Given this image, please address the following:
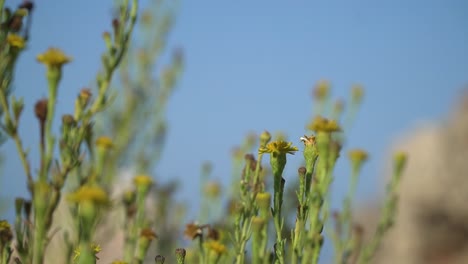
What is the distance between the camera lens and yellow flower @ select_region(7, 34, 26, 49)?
1276mm

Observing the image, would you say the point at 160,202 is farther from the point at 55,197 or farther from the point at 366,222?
the point at 366,222

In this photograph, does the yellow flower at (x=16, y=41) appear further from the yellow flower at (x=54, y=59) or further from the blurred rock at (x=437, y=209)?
the blurred rock at (x=437, y=209)

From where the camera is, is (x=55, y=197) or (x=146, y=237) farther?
(x=146, y=237)

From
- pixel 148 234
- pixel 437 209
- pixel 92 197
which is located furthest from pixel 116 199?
pixel 437 209

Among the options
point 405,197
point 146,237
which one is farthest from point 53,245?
point 405,197

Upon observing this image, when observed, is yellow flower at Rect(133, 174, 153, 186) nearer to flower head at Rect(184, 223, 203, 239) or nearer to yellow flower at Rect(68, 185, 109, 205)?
flower head at Rect(184, 223, 203, 239)

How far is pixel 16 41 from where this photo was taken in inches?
50.5

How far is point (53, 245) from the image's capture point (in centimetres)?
415

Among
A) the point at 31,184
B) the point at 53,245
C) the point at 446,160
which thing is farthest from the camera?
the point at 446,160

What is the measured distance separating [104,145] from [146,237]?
387mm

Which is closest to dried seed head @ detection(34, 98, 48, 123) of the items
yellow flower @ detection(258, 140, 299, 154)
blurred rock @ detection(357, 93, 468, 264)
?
yellow flower @ detection(258, 140, 299, 154)

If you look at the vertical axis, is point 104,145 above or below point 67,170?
above

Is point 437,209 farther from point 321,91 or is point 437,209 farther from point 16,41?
point 16,41

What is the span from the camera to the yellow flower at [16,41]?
50.3 inches
